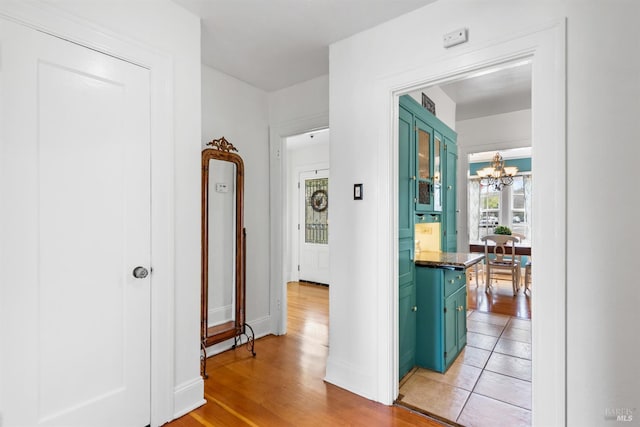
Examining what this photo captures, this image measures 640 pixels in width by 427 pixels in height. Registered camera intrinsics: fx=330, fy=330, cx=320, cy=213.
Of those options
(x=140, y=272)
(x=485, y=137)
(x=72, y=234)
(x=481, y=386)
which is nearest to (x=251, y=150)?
(x=140, y=272)

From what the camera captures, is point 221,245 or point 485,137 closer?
point 221,245

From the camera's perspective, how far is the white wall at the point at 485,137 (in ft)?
14.7

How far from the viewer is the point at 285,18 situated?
7.34 ft

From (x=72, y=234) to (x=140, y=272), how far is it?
1.28ft

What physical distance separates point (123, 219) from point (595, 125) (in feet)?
8.05

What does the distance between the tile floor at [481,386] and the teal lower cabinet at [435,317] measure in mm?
105

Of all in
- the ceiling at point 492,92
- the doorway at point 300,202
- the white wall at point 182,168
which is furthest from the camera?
the doorway at point 300,202

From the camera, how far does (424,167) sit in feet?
9.71

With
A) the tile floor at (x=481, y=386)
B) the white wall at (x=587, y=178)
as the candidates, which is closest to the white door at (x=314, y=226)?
the tile floor at (x=481, y=386)

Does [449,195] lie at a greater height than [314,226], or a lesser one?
greater

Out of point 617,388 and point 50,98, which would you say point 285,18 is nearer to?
point 50,98

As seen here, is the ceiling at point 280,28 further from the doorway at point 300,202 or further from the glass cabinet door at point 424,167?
the doorway at point 300,202

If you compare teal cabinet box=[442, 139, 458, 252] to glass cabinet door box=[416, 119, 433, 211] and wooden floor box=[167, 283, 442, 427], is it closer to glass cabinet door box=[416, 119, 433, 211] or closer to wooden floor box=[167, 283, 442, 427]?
glass cabinet door box=[416, 119, 433, 211]

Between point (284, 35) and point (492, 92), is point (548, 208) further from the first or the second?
point (492, 92)
